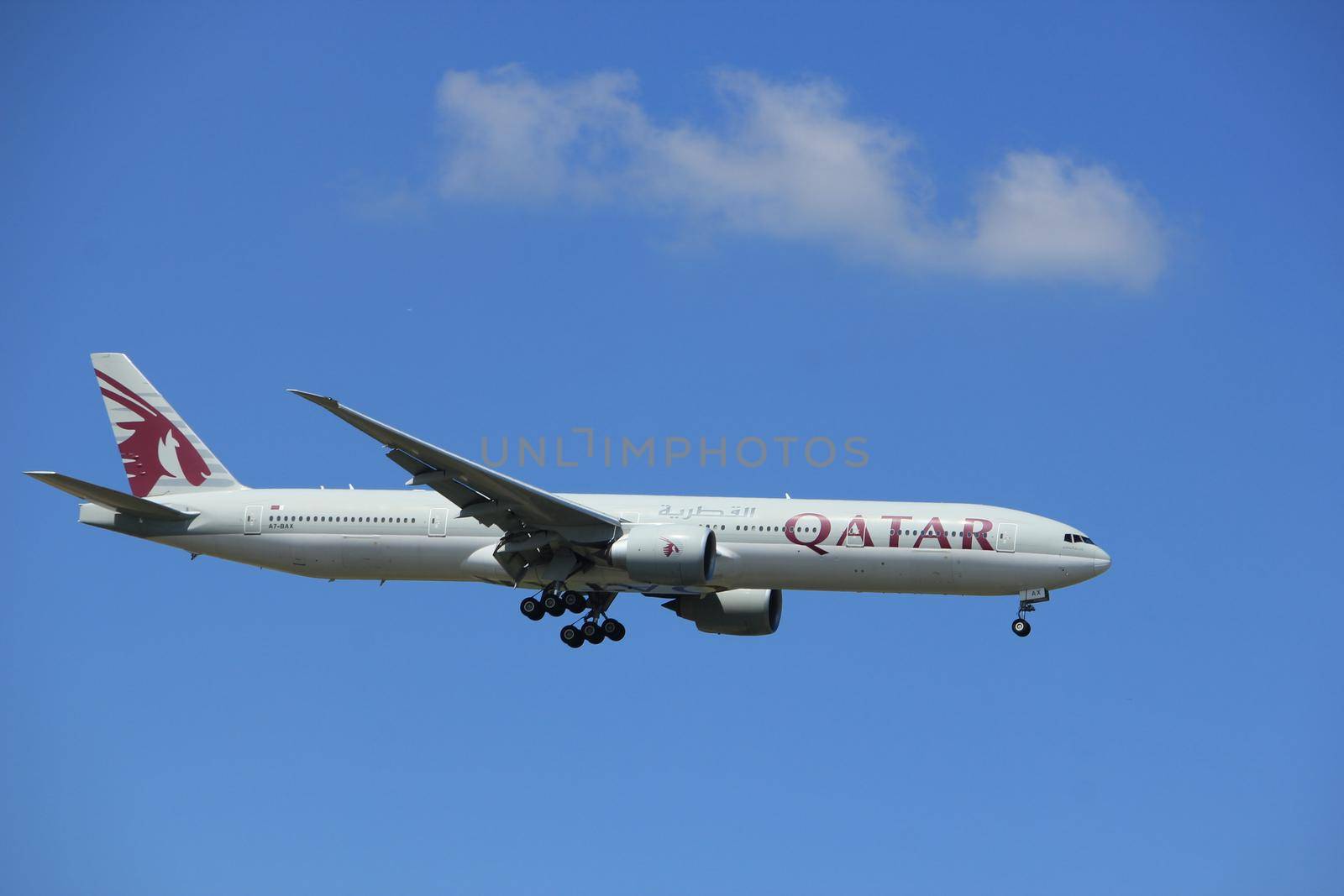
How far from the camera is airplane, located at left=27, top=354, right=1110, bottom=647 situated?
41000mm

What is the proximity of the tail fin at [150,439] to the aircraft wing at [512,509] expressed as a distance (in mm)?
8971

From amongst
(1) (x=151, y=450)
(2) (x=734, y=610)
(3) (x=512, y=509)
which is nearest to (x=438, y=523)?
(3) (x=512, y=509)

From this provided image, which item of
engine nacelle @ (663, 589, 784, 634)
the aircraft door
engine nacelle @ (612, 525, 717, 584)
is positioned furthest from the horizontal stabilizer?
engine nacelle @ (663, 589, 784, 634)

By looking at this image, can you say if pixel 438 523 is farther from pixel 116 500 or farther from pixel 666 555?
pixel 116 500

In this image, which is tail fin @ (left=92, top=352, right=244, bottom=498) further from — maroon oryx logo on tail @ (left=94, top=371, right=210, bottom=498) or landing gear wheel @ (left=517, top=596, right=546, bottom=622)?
landing gear wheel @ (left=517, top=596, right=546, bottom=622)

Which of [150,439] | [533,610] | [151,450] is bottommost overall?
[533,610]

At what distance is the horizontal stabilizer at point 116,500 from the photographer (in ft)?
138

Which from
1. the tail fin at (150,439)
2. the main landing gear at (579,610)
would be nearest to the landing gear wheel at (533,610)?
the main landing gear at (579,610)

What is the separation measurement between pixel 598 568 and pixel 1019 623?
11229 millimetres

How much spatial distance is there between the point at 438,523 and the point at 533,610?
139 inches

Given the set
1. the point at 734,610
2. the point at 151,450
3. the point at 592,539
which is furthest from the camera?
the point at 151,450

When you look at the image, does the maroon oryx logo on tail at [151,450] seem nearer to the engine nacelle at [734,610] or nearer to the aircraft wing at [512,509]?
the aircraft wing at [512,509]

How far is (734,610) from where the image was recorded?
4597 cm

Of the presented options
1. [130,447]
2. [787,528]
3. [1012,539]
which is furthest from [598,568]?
[130,447]
